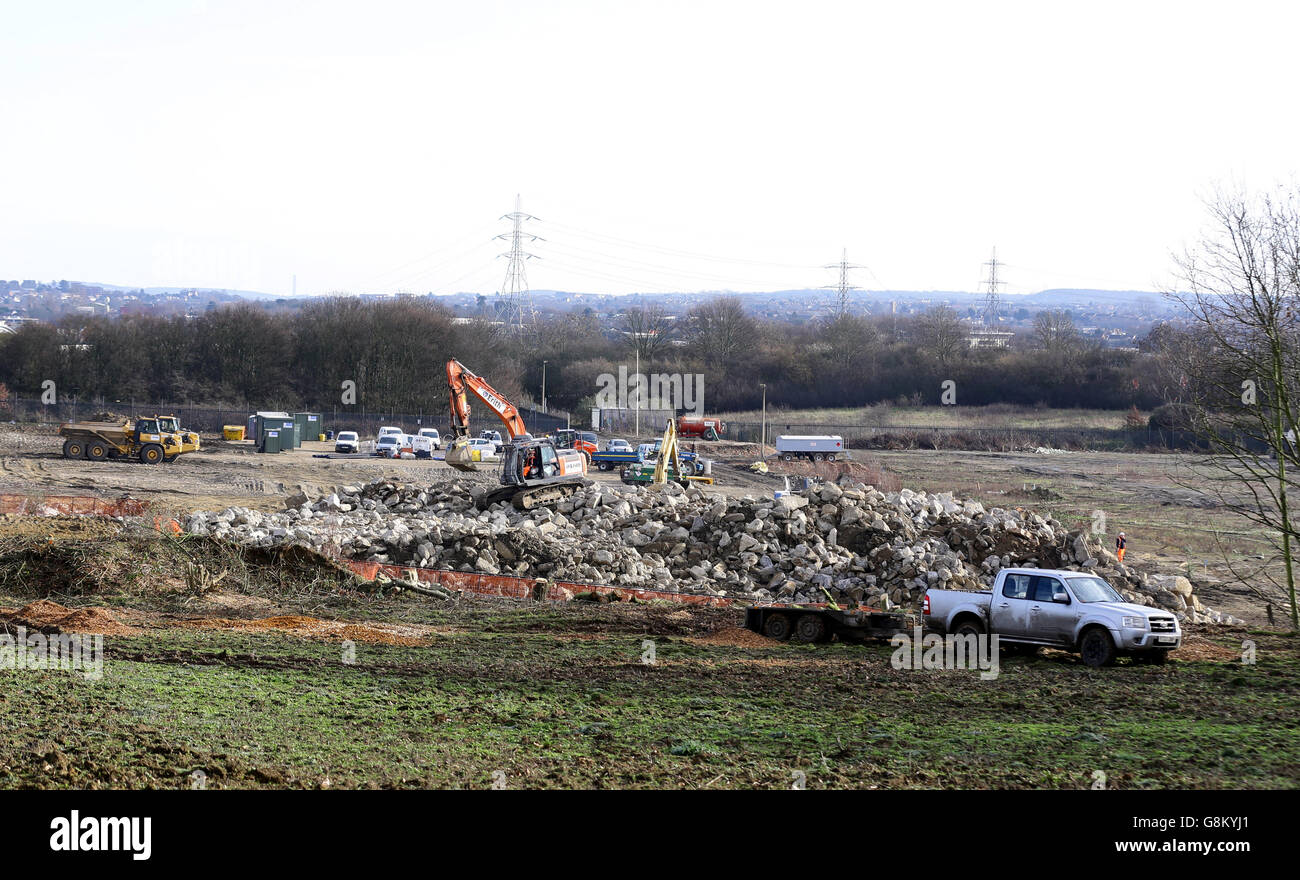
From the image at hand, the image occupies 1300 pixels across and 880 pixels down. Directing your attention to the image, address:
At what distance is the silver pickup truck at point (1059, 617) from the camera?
47.0 ft

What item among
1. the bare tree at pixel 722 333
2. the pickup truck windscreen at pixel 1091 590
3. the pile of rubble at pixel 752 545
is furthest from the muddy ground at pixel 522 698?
the bare tree at pixel 722 333

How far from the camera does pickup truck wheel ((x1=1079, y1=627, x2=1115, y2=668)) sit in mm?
14367

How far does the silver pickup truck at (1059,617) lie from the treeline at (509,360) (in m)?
54.6

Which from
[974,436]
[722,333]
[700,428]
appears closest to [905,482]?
[700,428]

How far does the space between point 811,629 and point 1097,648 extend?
4.04 metres

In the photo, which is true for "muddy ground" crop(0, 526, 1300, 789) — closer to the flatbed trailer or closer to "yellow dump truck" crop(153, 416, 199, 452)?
the flatbed trailer

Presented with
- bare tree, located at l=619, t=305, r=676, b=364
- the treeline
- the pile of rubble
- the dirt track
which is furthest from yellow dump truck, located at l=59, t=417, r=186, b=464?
bare tree, located at l=619, t=305, r=676, b=364

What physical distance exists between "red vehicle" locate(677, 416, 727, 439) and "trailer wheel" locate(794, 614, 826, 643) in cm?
5772

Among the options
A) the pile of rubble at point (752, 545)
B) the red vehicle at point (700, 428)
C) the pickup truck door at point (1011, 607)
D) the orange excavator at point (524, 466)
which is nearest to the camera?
the pickup truck door at point (1011, 607)

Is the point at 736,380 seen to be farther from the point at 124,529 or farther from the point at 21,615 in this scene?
the point at 21,615

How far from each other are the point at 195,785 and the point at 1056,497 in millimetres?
43091

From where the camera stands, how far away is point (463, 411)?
116ft

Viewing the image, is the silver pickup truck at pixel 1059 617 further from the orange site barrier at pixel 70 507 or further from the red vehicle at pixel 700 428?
the red vehicle at pixel 700 428
